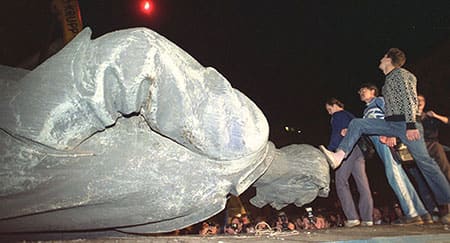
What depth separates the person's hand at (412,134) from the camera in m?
3.18

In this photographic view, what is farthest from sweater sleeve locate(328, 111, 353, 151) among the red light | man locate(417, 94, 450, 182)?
the red light

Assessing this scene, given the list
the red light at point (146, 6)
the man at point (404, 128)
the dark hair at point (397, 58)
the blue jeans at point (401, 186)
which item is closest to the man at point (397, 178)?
the blue jeans at point (401, 186)

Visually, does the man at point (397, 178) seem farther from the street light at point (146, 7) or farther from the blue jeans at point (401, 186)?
the street light at point (146, 7)

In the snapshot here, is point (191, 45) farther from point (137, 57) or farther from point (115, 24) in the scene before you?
point (137, 57)

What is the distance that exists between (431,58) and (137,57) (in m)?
10.6

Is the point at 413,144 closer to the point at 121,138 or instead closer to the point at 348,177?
the point at 348,177

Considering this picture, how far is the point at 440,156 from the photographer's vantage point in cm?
424

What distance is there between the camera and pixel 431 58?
990cm

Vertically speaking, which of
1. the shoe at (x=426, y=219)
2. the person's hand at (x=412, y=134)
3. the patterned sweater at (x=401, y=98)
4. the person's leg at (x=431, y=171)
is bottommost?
the shoe at (x=426, y=219)

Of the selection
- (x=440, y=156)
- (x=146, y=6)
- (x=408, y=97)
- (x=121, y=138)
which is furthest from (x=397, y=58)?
(x=146, y=6)

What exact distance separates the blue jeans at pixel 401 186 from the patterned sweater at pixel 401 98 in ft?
1.36

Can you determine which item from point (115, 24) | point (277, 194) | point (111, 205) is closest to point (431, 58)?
point (115, 24)

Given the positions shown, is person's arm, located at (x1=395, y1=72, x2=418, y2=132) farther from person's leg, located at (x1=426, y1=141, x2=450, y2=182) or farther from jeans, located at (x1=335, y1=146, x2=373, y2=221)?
person's leg, located at (x1=426, y1=141, x2=450, y2=182)

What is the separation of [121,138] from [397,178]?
9.67 ft
